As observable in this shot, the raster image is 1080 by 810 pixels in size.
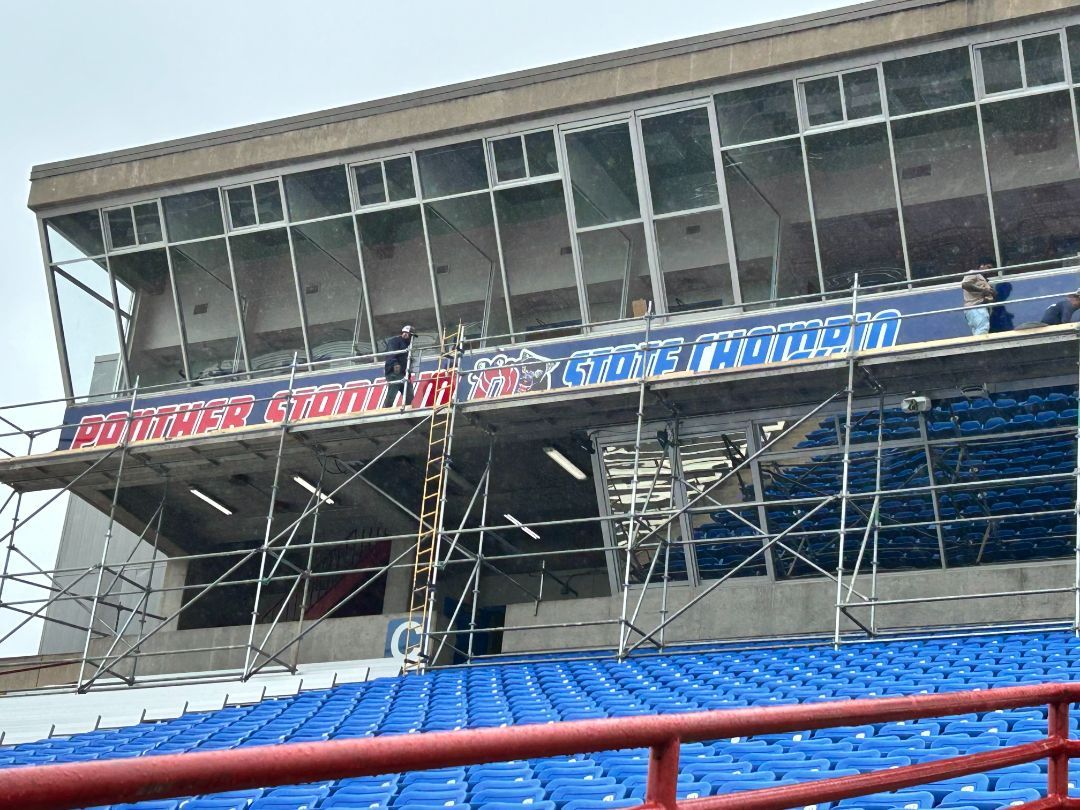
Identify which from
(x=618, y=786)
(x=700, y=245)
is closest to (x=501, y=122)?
(x=700, y=245)

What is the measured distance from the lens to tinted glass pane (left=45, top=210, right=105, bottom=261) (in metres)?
21.6

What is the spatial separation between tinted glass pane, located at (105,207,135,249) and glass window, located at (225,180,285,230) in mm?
1758

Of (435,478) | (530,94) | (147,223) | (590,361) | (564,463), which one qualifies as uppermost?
(530,94)

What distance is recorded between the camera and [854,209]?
1878cm

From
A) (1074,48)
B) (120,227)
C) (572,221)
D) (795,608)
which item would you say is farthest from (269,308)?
(1074,48)

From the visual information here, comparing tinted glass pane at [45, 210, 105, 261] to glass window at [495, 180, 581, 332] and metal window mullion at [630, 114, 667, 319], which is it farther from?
metal window mullion at [630, 114, 667, 319]

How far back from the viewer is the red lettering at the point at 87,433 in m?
20.6

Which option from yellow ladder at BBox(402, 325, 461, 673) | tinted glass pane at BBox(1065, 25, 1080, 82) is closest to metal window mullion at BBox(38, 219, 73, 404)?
yellow ladder at BBox(402, 325, 461, 673)

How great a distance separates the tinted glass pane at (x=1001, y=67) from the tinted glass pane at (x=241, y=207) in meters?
11.0

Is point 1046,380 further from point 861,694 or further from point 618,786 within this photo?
point 618,786

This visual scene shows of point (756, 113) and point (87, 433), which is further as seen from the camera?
point (87, 433)

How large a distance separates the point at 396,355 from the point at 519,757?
56.7 feet

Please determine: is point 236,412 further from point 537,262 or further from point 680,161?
point 680,161

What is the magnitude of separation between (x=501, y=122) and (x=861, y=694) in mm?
11995
